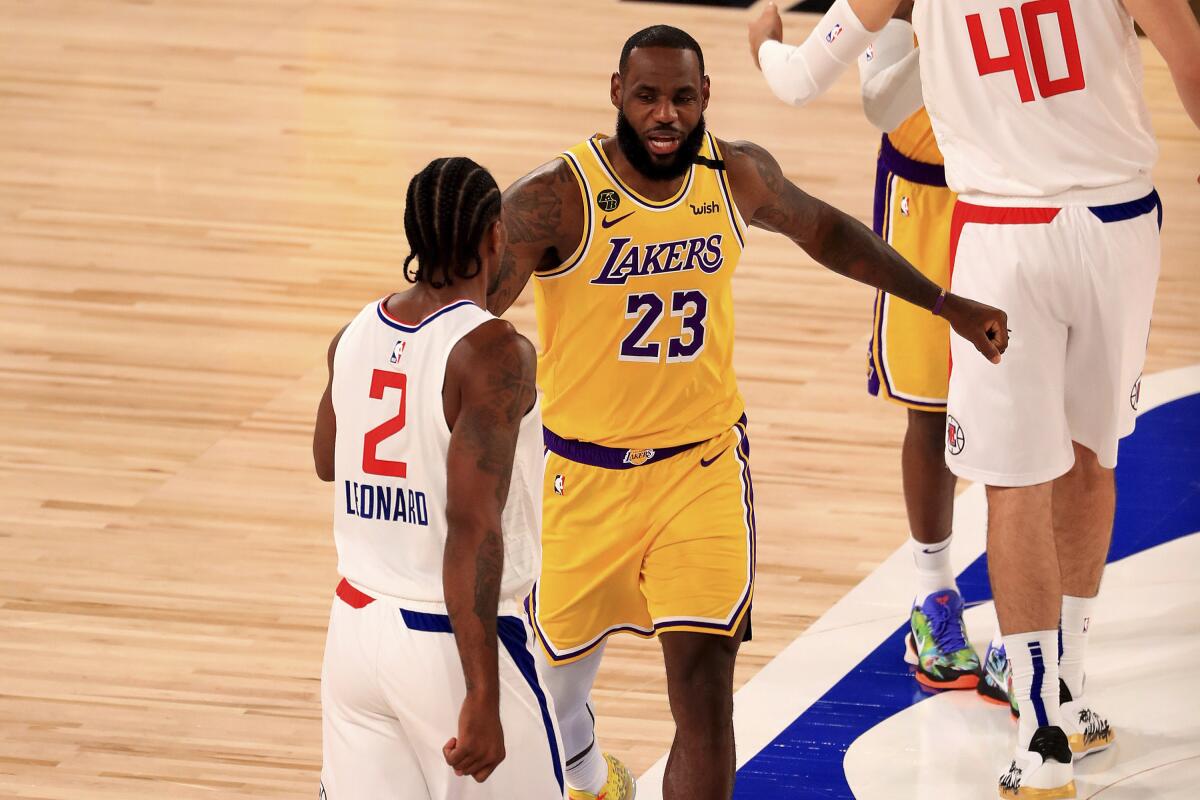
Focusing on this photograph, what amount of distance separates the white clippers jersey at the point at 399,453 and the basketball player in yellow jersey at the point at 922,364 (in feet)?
7.22

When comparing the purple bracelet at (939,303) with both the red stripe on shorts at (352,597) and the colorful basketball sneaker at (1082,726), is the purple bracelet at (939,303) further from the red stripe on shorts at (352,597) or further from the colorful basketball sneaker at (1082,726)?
the red stripe on shorts at (352,597)

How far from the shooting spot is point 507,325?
3.39m

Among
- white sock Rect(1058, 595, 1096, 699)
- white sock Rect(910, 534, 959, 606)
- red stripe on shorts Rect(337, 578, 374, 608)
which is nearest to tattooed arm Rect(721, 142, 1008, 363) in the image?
white sock Rect(1058, 595, 1096, 699)

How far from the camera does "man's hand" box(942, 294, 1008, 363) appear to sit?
4484 millimetres

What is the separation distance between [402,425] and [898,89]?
2.35 meters

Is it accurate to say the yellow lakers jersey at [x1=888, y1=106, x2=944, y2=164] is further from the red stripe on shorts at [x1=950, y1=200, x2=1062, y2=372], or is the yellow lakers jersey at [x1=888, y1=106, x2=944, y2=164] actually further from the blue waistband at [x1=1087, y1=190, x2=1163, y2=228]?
the blue waistband at [x1=1087, y1=190, x2=1163, y2=228]

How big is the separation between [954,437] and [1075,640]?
0.66 m

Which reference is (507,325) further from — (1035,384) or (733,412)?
(1035,384)

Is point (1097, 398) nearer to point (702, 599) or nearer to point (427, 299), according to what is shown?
point (702, 599)

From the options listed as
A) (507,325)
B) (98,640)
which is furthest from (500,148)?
(507,325)

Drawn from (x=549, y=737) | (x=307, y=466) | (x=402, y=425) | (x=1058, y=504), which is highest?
(x=402, y=425)

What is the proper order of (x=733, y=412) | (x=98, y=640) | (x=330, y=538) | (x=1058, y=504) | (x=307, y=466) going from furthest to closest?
(x=307, y=466), (x=330, y=538), (x=98, y=640), (x=1058, y=504), (x=733, y=412)

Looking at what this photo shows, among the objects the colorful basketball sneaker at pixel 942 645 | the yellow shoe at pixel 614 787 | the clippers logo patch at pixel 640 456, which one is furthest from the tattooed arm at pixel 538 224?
the colorful basketball sneaker at pixel 942 645

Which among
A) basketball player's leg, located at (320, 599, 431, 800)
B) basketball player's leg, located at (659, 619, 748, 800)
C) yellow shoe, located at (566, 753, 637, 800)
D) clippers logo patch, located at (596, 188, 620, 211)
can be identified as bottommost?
yellow shoe, located at (566, 753, 637, 800)
